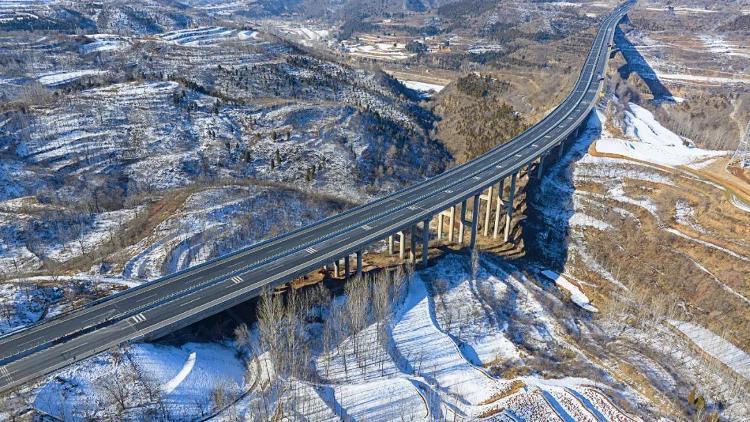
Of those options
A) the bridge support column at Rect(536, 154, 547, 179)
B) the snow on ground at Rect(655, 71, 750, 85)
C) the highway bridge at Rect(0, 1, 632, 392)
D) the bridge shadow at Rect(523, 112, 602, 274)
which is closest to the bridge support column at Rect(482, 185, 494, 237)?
the highway bridge at Rect(0, 1, 632, 392)

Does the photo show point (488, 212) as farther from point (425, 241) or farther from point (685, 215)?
point (685, 215)

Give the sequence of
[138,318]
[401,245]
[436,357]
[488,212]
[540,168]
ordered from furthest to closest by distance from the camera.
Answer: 1. [540,168]
2. [488,212]
3. [401,245]
4. [436,357]
5. [138,318]

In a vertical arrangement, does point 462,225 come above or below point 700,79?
below

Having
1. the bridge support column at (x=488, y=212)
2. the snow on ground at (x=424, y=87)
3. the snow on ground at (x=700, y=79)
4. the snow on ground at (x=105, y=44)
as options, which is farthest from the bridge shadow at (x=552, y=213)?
the snow on ground at (x=105, y=44)

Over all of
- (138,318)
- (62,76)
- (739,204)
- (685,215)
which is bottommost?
(685,215)

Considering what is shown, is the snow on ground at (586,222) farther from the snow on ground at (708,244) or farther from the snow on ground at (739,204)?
the snow on ground at (739,204)

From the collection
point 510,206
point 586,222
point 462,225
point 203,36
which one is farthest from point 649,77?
point 203,36

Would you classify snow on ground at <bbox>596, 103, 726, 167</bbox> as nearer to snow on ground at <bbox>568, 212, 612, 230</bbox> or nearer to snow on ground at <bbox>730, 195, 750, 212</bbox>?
snow on ground at <bbox>730, 195, 750, 212</bbox>
